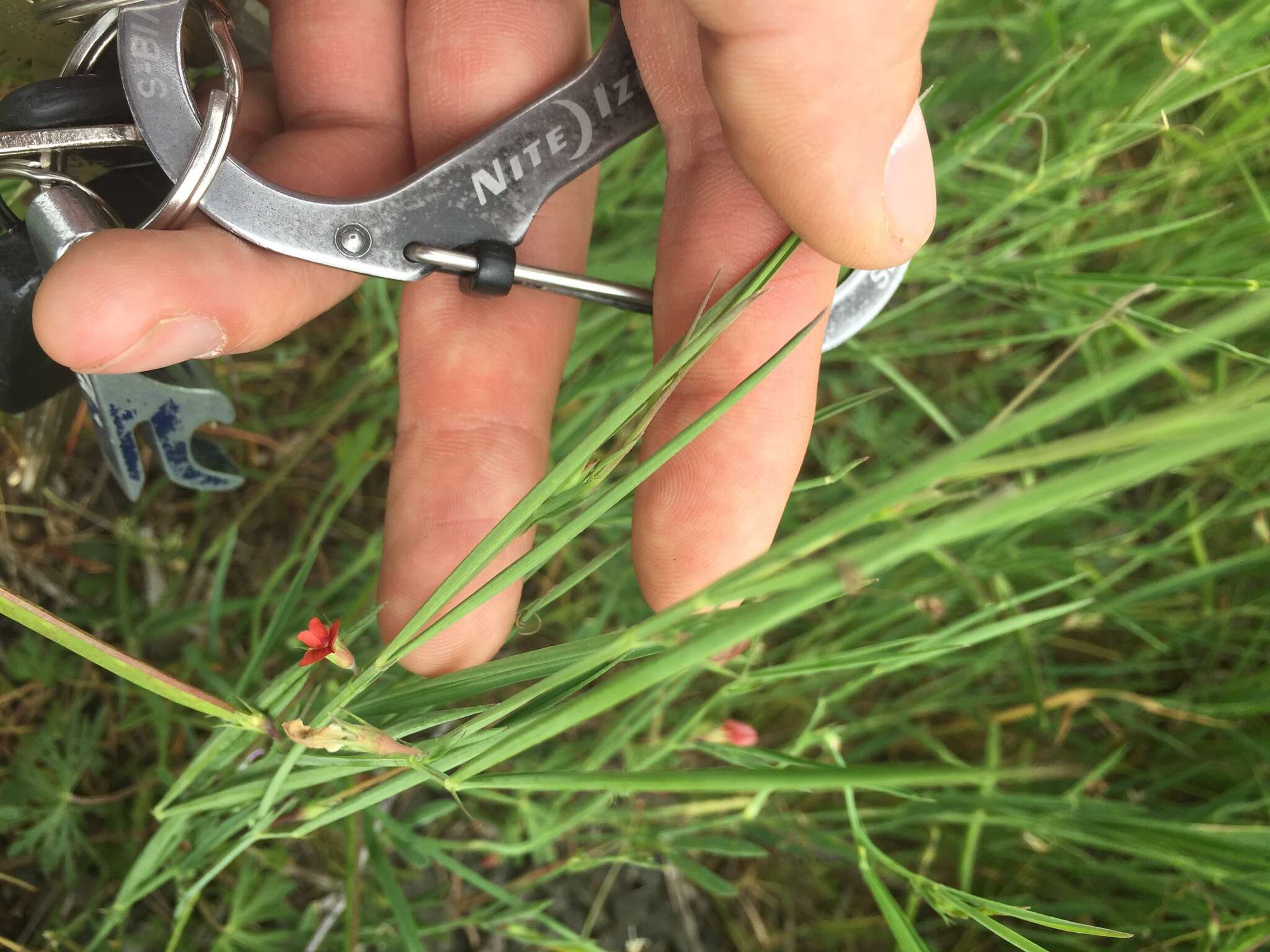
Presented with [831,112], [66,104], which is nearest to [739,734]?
[831,112]

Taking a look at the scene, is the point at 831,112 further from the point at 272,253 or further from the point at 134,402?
the point at 134,402

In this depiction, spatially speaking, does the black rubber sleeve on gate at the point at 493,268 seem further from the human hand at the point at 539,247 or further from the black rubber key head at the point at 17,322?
the black rubber key head at the point at 17,322

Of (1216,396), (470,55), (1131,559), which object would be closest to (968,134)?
(470,55)

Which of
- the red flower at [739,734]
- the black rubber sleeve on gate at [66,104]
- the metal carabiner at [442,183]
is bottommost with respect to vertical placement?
the red flower at [739,734]

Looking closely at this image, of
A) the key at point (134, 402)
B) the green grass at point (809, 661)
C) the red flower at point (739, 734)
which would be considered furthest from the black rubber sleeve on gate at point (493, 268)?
the red flower at point (739, 734)

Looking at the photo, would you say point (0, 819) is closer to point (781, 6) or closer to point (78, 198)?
point (78, 198)

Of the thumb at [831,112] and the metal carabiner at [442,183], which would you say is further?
the metal carabiner at [442,183]
